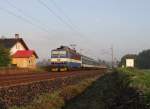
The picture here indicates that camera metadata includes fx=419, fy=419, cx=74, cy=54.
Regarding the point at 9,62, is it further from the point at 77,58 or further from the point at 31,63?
the point at 31,63

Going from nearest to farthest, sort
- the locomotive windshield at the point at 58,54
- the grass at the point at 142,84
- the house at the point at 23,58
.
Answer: the grass at the point at 142,84 → the locomotive windshield at the point at 58,54 → the house at the point at 23,58

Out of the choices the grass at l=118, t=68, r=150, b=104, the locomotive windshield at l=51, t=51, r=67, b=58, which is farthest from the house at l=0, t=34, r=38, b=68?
the grass at l=118, t=68, r=150, b=104

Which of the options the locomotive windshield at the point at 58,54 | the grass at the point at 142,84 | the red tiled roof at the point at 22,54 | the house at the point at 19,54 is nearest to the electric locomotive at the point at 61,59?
the locomotive windshield at the point at 58,54

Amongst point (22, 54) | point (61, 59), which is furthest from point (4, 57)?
point (22, 54)

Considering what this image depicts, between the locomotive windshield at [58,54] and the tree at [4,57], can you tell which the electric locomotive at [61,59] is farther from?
the tree at [4,57]

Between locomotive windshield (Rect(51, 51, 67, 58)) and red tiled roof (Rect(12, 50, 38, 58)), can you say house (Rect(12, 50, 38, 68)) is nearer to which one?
red tiled roof (Rect(12, 50, 38, 58))

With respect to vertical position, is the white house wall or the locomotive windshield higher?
the white house wall

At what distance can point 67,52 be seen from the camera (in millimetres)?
64500

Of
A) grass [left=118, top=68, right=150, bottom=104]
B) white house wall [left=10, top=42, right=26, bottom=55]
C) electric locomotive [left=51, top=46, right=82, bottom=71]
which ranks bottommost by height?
grass [left=118, top=68, right=150, bottom=104]

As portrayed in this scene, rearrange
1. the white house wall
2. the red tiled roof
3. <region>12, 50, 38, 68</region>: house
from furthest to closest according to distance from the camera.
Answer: the white house wall
the red tiled roof
<region>12, 50, 38, 68</region>: house

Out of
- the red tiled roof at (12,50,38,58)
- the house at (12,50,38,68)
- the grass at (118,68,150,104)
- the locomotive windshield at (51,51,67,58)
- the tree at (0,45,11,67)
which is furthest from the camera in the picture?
the red tiled roof at (12,50,38,58)

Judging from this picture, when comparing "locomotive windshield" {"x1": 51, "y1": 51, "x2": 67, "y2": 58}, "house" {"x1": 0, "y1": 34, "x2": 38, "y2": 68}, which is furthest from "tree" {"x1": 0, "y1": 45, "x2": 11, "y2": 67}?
"house" {"x1": 0, "y1": 34, "x2": 38, "y2": 68}

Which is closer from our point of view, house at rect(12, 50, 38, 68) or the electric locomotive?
the electric locomotive

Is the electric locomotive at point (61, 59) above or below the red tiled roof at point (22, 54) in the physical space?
below
